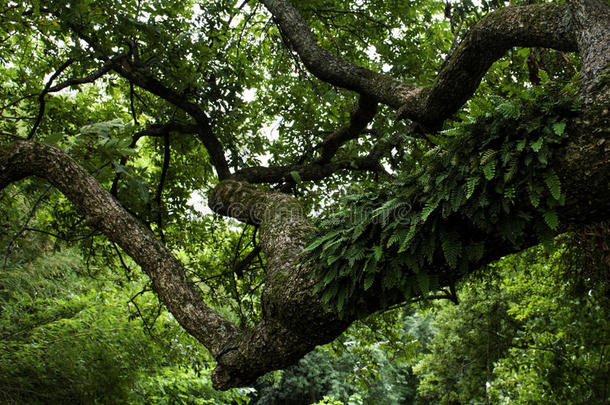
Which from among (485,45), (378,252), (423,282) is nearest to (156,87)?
(485,45)

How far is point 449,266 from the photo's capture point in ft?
7.00

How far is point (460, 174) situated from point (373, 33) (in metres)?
5.29

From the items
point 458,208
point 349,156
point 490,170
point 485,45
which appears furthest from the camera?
point 349,156

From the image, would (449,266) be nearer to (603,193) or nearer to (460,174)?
(460,174)

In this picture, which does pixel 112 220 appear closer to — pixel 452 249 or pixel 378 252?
pixel 378 252

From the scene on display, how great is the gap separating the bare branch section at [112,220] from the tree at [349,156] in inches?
0.5

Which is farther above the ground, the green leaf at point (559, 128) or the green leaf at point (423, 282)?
the green leaf at point (559, 128)

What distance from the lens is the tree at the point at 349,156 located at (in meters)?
1.89

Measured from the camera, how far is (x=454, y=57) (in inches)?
127

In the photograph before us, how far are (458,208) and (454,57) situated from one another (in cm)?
176

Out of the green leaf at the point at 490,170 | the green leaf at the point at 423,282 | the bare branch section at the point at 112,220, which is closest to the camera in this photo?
the green leaf at the point at 490,170

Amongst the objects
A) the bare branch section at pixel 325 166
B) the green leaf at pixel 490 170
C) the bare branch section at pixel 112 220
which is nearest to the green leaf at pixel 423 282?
the green leaf at pixel 490 170

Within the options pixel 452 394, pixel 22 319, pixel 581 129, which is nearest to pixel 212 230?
pixel 22 319

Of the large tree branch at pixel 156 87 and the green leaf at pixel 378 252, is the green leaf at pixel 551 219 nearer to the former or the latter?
the green leaf at pixel 378 252
